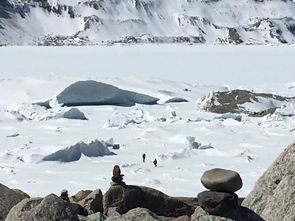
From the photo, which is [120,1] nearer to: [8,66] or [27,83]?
[8,66]

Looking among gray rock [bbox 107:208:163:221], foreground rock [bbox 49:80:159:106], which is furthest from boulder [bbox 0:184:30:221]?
foreground rock [bbox 49:80:159:106]

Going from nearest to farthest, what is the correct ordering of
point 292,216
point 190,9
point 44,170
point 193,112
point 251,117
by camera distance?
point 292,216, point 44,170, point 251,117, point 193,112, point 190,9

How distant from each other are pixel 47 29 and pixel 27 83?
372 ft

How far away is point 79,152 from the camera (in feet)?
40.9

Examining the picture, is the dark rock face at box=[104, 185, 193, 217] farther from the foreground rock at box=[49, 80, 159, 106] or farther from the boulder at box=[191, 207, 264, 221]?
the foreground rock at box=[49, 80, 159, 106]

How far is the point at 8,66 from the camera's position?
3441 cm

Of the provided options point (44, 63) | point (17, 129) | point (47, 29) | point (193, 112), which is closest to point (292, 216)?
point (17, 129)

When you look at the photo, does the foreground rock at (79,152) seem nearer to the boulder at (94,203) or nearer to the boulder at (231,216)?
the boulder at (94,203)

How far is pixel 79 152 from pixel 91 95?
8.91 meters

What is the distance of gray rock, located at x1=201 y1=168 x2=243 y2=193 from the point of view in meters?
5.23

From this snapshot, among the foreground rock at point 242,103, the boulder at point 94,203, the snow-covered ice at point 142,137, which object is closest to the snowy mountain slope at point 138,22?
the snow-covered ice at point 142,137

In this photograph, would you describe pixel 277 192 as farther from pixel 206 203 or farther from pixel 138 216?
pixel 138 216

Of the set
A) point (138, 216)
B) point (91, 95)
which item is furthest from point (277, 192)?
point (91, 95)

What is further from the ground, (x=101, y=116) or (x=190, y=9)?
(x=190, y=9)
